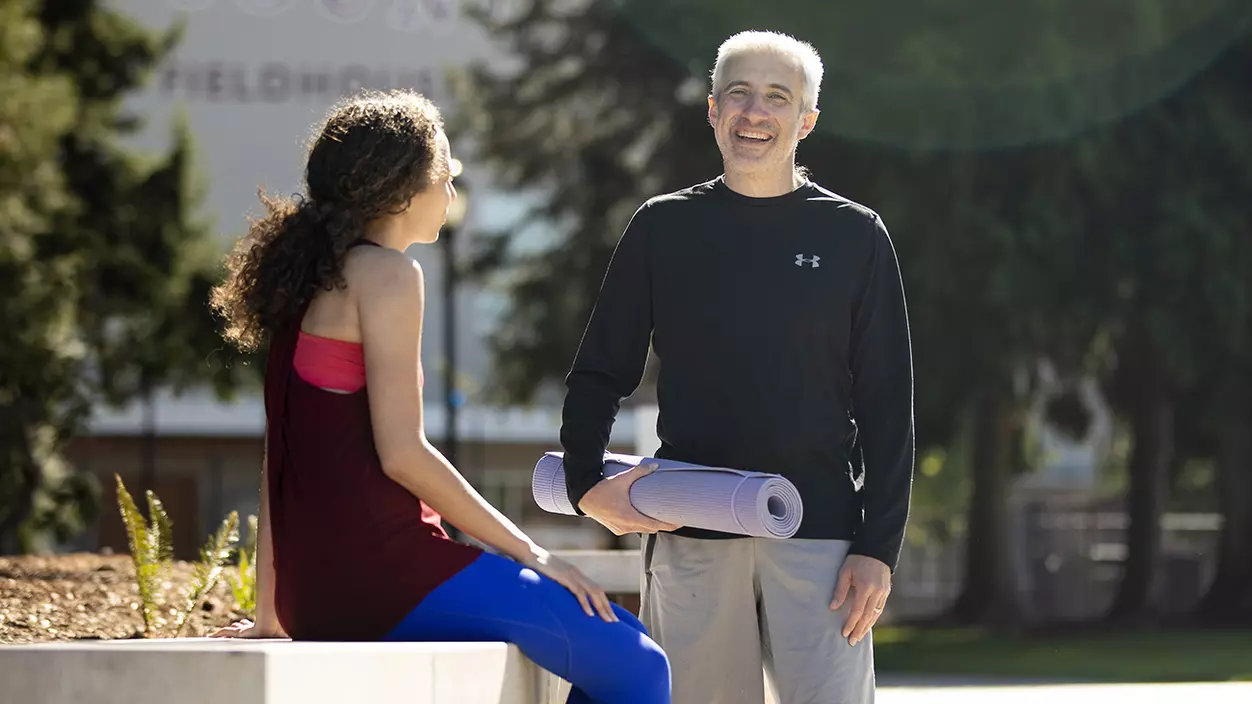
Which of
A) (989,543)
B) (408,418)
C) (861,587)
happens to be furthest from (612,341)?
(989,543)

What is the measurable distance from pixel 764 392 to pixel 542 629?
0.90 m

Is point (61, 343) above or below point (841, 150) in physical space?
below

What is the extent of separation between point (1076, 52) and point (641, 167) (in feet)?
21.3

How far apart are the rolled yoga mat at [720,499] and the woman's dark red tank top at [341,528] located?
63 centimetres

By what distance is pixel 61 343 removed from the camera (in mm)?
20500

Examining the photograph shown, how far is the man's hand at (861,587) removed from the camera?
→ 4.34 metres

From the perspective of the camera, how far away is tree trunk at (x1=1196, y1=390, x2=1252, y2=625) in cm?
2673

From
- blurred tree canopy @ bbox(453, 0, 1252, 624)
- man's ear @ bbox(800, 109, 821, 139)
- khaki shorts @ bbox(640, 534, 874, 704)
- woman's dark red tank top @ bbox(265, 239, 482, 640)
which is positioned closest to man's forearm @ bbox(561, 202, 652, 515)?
khaki shorts @ bbox(640, 534, 874, 704)

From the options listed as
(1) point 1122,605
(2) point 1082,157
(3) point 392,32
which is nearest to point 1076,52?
(2) point 1082,157

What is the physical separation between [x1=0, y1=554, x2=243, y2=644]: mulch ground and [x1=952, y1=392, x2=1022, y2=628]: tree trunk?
67.2 ft

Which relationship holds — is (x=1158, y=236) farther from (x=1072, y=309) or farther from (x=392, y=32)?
(x=392, y=32)

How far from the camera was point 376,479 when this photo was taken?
12.4 feet

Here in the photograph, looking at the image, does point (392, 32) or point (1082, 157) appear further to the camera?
point (392, 32)

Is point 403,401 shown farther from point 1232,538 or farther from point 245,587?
point 1232,538
